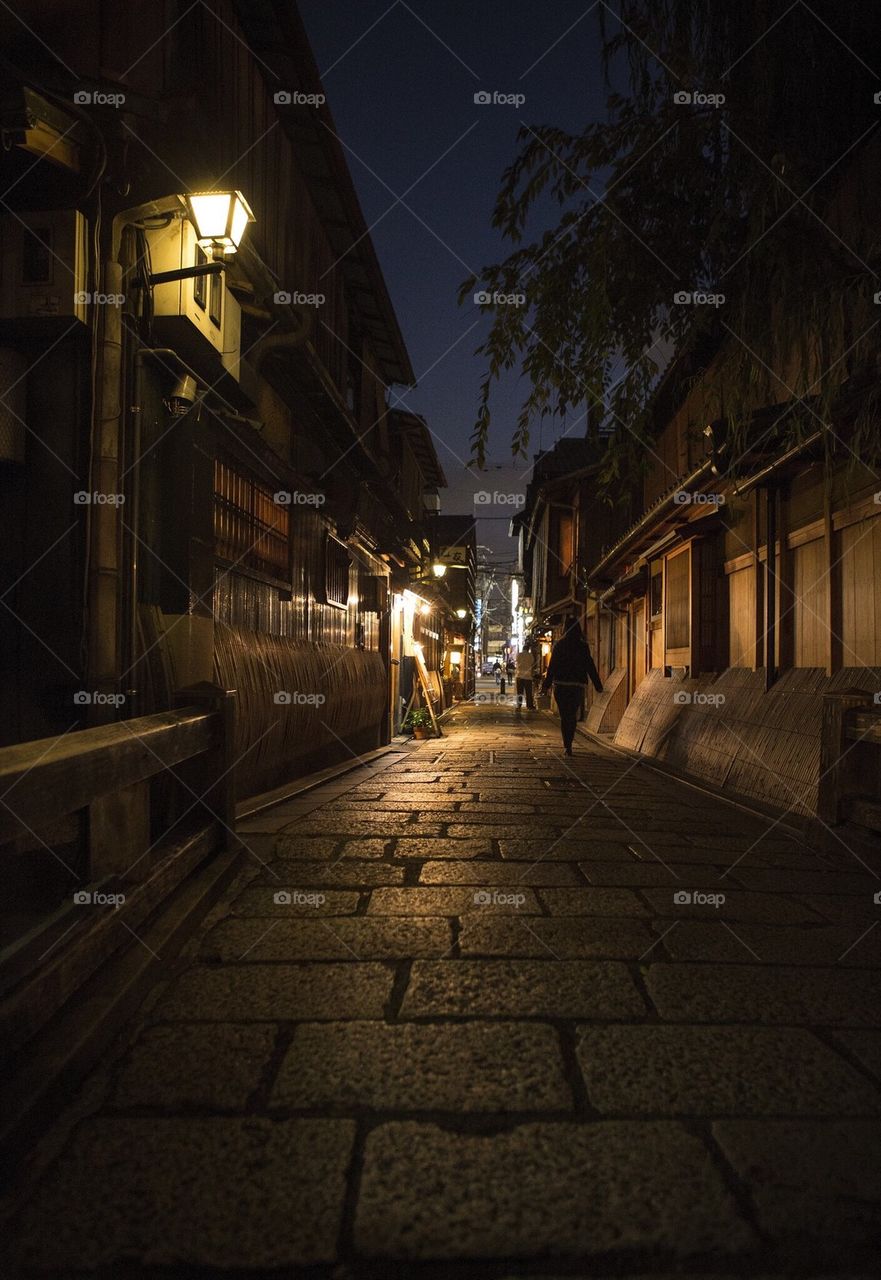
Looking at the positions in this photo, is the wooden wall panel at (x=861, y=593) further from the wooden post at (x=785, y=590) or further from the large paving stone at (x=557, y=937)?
the large paving stone at (x=557, y=937)

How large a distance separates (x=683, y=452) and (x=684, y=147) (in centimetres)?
1296

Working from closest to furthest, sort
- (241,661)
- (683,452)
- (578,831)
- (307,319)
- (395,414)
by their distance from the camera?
(578,831)
(241,661)
(307,319)
(683,452)
(395,414)

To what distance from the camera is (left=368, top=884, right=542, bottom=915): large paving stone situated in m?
4.75

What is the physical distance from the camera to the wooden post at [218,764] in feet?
19.5

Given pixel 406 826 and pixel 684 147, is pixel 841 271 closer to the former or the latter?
pixel 684 147

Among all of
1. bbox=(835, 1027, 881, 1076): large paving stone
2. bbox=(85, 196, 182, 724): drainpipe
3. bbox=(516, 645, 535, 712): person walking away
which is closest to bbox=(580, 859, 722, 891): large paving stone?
bbox=(835, 1027, 881, 1076): large paving stone

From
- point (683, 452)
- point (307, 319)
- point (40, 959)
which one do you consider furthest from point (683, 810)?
point (683, 452)

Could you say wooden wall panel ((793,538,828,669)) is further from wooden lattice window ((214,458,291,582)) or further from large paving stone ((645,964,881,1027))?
wooden lattice window ((214,458,291,582))

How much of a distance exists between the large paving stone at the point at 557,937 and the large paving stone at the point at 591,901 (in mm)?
149

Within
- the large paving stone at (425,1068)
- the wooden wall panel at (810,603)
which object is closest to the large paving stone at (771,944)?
the large paving stone at (425,1068)

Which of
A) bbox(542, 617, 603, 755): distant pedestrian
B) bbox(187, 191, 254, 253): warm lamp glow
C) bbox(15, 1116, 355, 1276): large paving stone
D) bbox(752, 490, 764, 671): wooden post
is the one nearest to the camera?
bbox(15, 1116, 355, 1276): large paving stone

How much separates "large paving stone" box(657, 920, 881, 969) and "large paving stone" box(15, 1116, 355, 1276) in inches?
94.9

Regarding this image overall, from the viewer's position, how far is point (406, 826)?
7.36 m

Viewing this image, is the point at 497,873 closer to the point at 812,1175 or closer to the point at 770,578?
the point at 812,1175
